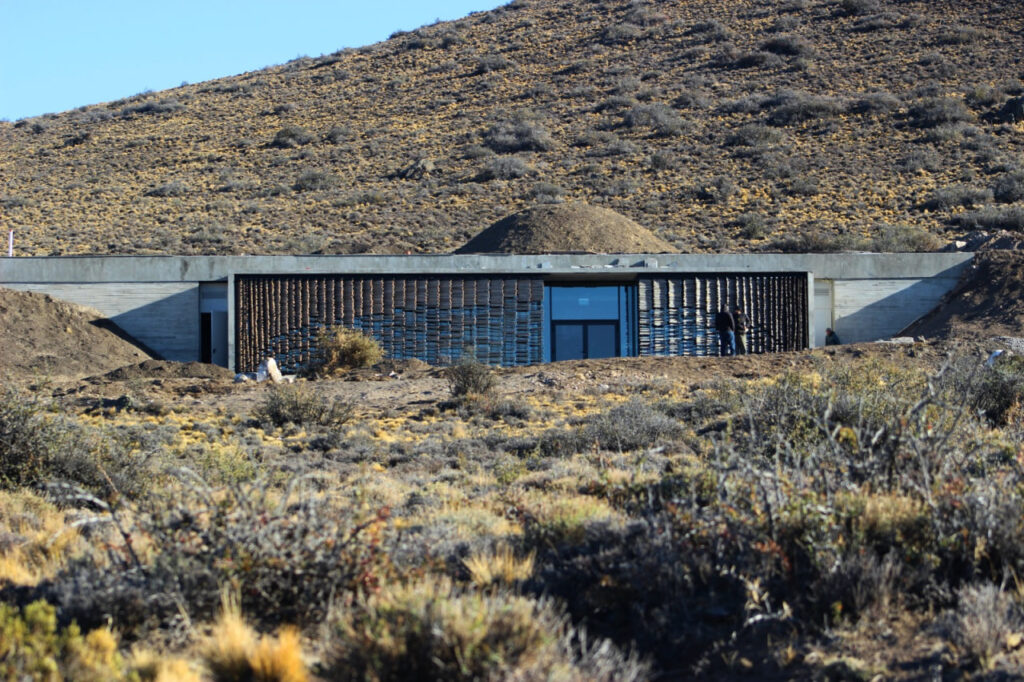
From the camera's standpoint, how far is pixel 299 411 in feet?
66.9

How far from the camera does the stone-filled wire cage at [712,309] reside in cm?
3073

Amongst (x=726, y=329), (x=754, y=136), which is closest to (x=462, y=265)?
(x=726, y=329)

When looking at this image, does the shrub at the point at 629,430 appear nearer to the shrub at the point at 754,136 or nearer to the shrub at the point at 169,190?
the shrub at the point at 754,136

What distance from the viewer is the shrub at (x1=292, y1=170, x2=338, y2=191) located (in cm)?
5547

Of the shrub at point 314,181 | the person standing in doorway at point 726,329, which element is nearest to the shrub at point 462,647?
the person standing in doorway at point 726,329

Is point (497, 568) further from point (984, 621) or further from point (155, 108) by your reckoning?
point (155, 108)

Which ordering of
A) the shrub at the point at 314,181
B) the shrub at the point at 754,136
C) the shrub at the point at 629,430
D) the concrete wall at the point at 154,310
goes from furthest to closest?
1. the shrub at the point at 754,136
2. the shrub at the point at 314,181
3. the concrete wall at the point at 154,310
4. the shrub at the point at 629,430

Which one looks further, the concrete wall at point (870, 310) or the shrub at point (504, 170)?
the shrub at point (504, 170)

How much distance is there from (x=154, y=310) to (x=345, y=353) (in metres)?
6.21

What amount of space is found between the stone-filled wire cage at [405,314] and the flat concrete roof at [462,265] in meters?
0.32

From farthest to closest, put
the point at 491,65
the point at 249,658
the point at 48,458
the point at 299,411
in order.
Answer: the point at 491,65, the point at 299,411, the point at 48,458, the point at 249,658

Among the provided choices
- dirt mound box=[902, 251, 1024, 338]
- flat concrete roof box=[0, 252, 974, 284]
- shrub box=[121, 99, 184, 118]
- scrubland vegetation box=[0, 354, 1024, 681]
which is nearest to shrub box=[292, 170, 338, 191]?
shrub box=[121, 99, 184, 118]

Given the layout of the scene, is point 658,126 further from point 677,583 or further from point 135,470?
point 677,583

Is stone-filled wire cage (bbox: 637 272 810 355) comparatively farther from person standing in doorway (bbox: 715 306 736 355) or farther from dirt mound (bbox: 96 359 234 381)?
dirt mound (bbox: 96 359 234 381)
